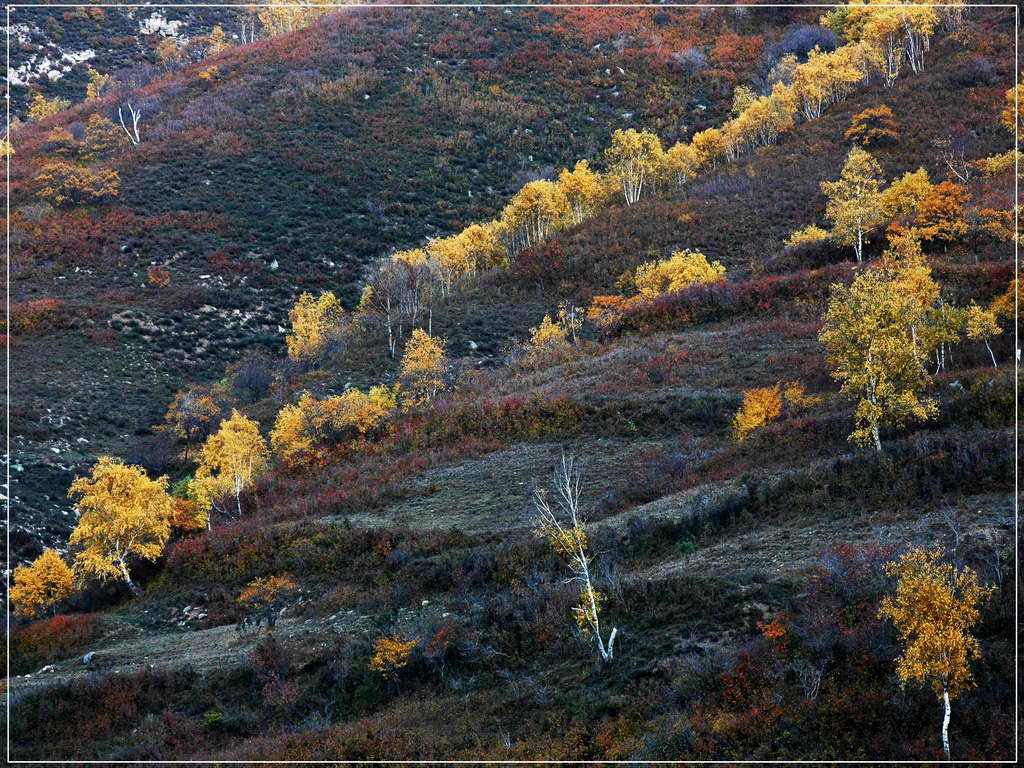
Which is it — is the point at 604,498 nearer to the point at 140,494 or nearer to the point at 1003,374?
the point at 1003,374

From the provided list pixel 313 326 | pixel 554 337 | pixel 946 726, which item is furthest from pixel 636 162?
pixel 946 726

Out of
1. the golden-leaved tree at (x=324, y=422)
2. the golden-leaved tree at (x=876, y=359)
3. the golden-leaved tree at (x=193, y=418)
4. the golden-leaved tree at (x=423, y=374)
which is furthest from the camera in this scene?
the golden-leaved tree at (x=193, y=418)

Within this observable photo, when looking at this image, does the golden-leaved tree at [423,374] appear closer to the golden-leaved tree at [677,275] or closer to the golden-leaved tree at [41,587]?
the golden-leaved tree at [677,275]

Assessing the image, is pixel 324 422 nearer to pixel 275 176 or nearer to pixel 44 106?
pixel 275 176

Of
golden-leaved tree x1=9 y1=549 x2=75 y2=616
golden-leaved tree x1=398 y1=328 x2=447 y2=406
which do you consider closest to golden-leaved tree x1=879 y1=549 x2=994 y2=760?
golden-leaved tree x1=9 y1=549 x2=75 y2=616

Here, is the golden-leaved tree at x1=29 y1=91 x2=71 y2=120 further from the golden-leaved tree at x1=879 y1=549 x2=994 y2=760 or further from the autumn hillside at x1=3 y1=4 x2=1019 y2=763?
the golden-leaved tree at x1=879 y1=549 x2=994 y2=760

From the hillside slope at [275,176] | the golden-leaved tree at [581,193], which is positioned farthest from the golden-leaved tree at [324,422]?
the golden-leaved tree at [581,193]
